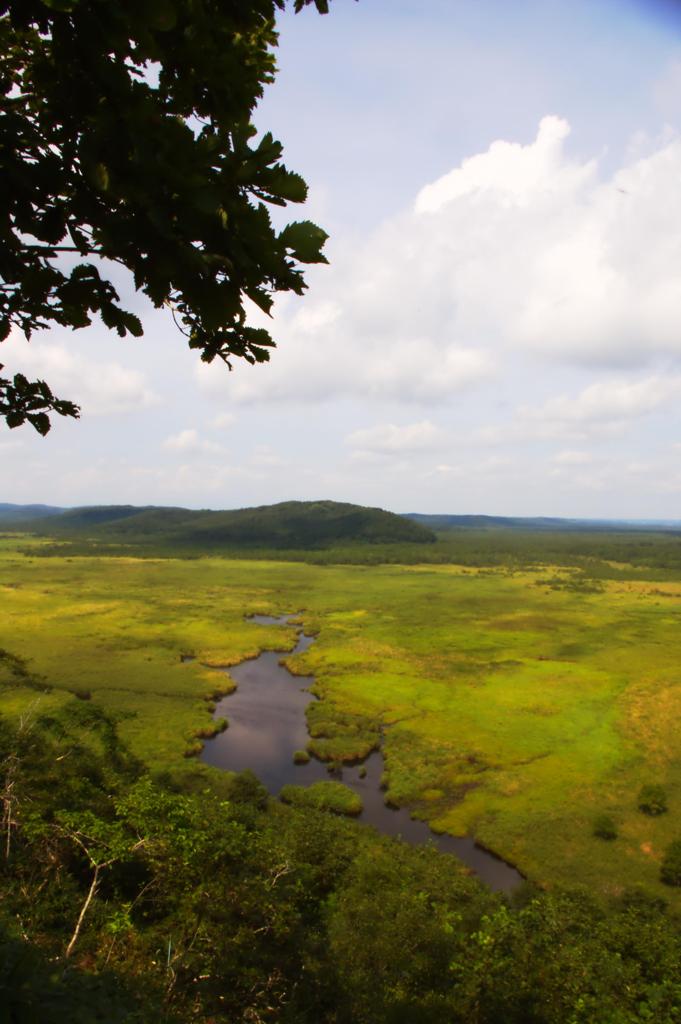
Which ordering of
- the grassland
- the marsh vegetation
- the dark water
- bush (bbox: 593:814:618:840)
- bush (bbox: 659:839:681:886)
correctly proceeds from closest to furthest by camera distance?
the marsh vegetation
bush (bbox: 659:839:681:886)
the dark water
bush (bbox: 593:814:618:840)
the grassland

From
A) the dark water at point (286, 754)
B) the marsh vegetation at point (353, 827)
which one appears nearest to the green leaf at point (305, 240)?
the marsh vegetation at point (353, 827)

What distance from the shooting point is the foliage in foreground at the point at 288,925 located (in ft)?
47.2

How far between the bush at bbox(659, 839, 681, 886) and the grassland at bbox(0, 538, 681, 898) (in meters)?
0.52

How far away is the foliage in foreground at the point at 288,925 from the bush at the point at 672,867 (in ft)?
12.4

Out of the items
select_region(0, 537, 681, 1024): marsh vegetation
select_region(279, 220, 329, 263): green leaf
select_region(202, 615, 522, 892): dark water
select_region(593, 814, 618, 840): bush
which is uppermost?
select_region(279, 220, 329, 263): green leaf

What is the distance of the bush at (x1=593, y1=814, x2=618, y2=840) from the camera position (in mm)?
31953

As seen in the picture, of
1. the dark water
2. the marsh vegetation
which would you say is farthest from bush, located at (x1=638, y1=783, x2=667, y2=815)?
the dark water

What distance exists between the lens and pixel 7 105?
3359 millimetres

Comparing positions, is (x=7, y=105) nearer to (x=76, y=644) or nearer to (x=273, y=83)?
(x=273, y=83)

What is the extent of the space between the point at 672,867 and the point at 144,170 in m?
38.0

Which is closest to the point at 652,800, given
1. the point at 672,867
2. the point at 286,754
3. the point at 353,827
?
the point at 672,867

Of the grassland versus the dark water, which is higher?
the grassland

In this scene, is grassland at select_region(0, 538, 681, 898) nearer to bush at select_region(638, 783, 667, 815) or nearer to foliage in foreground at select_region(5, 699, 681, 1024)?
bush at select_region(638, 783, 667, 815)

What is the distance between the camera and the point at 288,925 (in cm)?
1770
